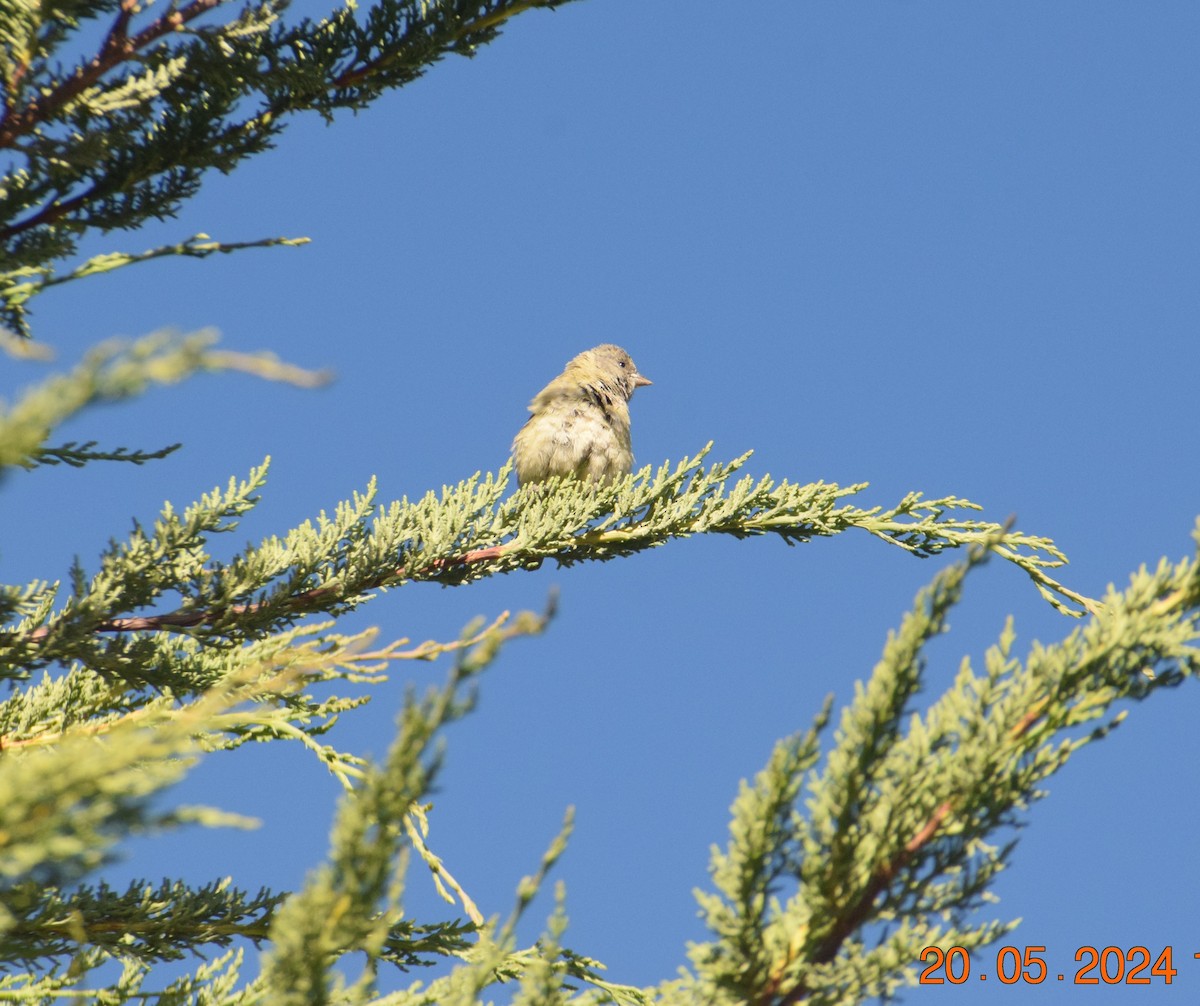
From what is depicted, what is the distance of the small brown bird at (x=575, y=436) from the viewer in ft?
23.3

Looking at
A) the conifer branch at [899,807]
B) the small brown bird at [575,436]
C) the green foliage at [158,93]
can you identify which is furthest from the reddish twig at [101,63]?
the small brown bird at [575,436]

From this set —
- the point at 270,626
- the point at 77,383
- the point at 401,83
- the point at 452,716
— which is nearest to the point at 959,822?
the point at 452,716

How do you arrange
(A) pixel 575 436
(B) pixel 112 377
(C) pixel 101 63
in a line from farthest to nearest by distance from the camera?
(A) pixel 575 436 → (C) pixel 101 63 → (B) pixel 112 377

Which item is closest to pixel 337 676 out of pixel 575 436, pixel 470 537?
pixel 470 537

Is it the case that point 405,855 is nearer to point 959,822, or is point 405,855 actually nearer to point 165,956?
point 959,822

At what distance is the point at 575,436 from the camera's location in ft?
23.3

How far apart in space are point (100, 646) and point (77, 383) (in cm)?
174

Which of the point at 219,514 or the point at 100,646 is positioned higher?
the point at 219,514

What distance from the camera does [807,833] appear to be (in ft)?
6.97

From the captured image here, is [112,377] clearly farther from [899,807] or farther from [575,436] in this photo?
[575,436]

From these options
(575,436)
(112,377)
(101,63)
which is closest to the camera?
(112,377)

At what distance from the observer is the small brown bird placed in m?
7.09

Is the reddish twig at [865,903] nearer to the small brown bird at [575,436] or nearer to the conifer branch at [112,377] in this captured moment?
the conifer branch at [112,377]

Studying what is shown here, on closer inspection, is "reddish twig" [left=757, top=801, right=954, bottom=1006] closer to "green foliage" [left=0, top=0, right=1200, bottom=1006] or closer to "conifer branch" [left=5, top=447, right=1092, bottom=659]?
"green foliage" [left=0, top=0, right=1200, bottom=1006]
